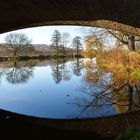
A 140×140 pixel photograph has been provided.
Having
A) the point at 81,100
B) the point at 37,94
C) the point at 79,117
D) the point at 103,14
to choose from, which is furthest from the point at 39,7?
the point at 37,94

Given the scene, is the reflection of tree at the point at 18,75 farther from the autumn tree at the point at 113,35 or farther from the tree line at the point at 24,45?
the tree line at the point at 24,45

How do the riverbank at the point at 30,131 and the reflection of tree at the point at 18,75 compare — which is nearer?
the riverbank at the point at 30,131

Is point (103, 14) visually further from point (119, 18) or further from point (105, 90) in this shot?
point (105, 90)

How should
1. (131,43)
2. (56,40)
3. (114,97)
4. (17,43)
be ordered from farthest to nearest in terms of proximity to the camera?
1. (56,40)
2. (17,43)
3. (131,43)
4. (114,97)

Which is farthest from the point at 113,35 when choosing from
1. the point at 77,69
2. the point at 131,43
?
the point at 77,69

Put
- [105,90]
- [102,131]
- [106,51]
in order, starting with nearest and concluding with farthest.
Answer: [102,131] < [105,90] < [106,51]

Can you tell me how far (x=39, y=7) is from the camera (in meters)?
9.20

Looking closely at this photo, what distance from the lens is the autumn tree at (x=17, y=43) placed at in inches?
3017

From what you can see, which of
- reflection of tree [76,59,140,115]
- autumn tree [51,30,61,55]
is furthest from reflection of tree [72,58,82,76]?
autumn tree [51,30,61,55]

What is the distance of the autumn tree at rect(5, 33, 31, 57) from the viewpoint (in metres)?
76.6

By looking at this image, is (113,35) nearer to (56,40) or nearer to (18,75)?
(18,75)

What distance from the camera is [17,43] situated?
77.6m

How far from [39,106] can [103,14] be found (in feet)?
14.1

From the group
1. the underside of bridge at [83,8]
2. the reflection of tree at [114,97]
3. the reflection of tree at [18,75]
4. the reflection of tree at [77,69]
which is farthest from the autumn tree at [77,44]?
the underside of bridge at [83,8]
